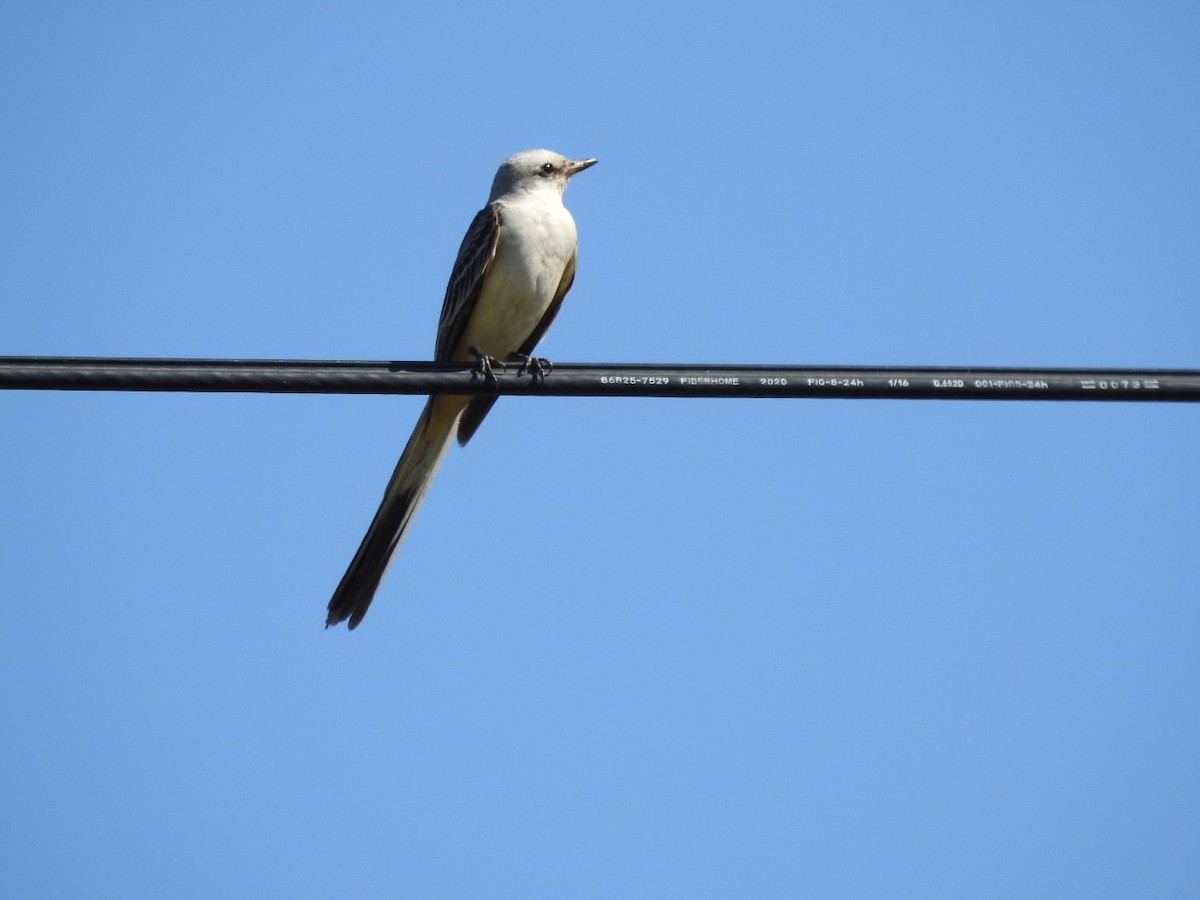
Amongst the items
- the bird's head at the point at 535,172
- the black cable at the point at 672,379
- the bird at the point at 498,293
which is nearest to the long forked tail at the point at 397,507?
the bird at the point at 498,293

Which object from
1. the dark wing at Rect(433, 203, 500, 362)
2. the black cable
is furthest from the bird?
the black cable

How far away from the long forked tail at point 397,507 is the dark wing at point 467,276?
565 mm

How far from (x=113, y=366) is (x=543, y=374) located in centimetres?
146

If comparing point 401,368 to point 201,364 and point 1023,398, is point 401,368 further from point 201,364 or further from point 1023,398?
point 1023,398

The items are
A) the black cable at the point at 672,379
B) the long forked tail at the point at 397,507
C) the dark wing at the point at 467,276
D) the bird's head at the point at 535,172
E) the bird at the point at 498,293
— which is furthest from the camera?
the bird's head at the point at 535,172

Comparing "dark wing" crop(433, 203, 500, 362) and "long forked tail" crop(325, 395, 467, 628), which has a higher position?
"dark wing" crop(433, 203, 500, 362)

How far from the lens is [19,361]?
4562 millimetres

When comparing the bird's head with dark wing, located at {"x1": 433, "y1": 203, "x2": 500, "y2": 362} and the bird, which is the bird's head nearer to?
the bird

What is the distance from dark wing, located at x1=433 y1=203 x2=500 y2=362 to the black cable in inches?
126

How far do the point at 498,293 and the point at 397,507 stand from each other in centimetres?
148

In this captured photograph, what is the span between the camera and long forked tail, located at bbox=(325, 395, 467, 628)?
691 cm

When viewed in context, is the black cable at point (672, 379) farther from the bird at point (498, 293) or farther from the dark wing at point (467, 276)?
the dark wing at point (467, 276)

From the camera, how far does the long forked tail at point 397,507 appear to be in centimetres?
691

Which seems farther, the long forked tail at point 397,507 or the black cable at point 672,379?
the long forked tail at point 397,507
